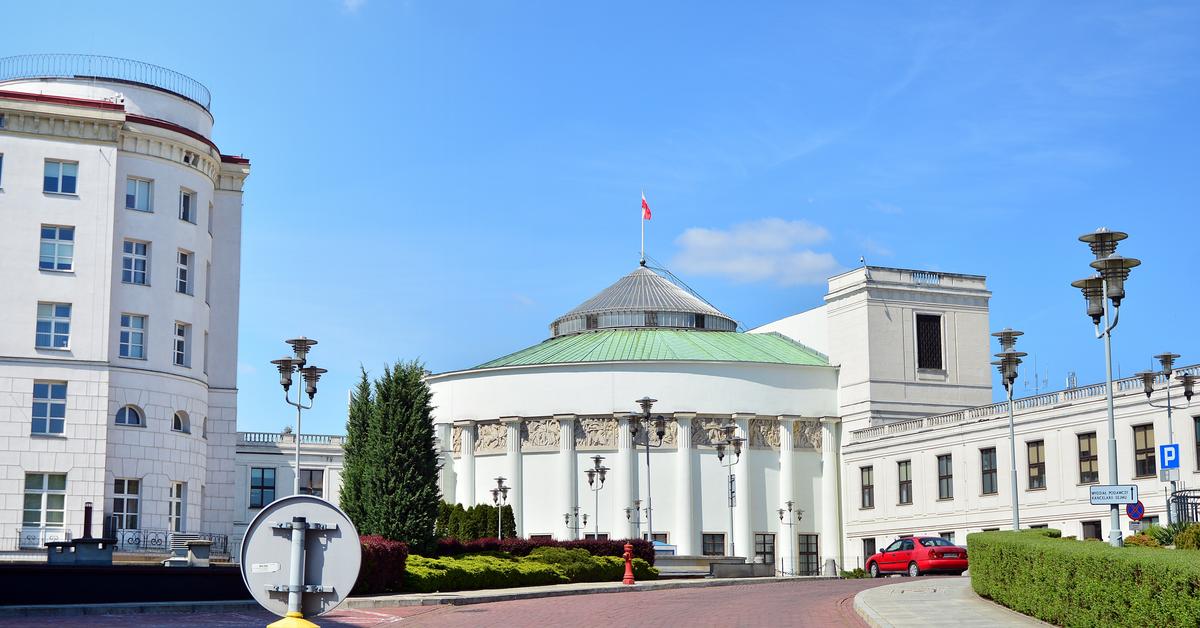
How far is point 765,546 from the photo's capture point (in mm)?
76312

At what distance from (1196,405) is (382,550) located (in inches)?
1319

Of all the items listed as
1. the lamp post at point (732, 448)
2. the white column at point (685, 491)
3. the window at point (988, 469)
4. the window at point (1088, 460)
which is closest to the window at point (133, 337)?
the lamp post at point (732, 448)

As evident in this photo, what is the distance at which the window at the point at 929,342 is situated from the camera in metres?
78.5

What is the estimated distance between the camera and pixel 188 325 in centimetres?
5488

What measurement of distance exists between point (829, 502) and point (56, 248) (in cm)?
4353

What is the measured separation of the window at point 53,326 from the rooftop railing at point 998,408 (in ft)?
128

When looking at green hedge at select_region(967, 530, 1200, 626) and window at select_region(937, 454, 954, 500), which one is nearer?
green hedge at select_region(967, 530, 1200, 626)

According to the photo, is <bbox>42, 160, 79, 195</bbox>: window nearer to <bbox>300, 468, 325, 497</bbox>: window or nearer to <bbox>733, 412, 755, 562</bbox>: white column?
<bbox>733, 412, 755, 562</bbox>: white column

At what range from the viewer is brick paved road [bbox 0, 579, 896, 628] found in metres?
23.9

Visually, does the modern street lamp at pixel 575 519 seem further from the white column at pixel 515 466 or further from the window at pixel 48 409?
the window at pixel 48 409

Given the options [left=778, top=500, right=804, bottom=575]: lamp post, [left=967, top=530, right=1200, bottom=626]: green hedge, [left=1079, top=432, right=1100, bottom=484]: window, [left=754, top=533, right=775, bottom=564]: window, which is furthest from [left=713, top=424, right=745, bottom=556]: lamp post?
[left=967, top=530, right=1200, bottom=626]: green hedge

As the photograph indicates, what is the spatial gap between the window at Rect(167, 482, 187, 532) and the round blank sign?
46022mm

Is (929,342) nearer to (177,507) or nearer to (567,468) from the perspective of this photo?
(567,468)

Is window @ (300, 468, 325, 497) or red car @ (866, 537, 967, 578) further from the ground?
window @ (300, 468, 325, 497)
